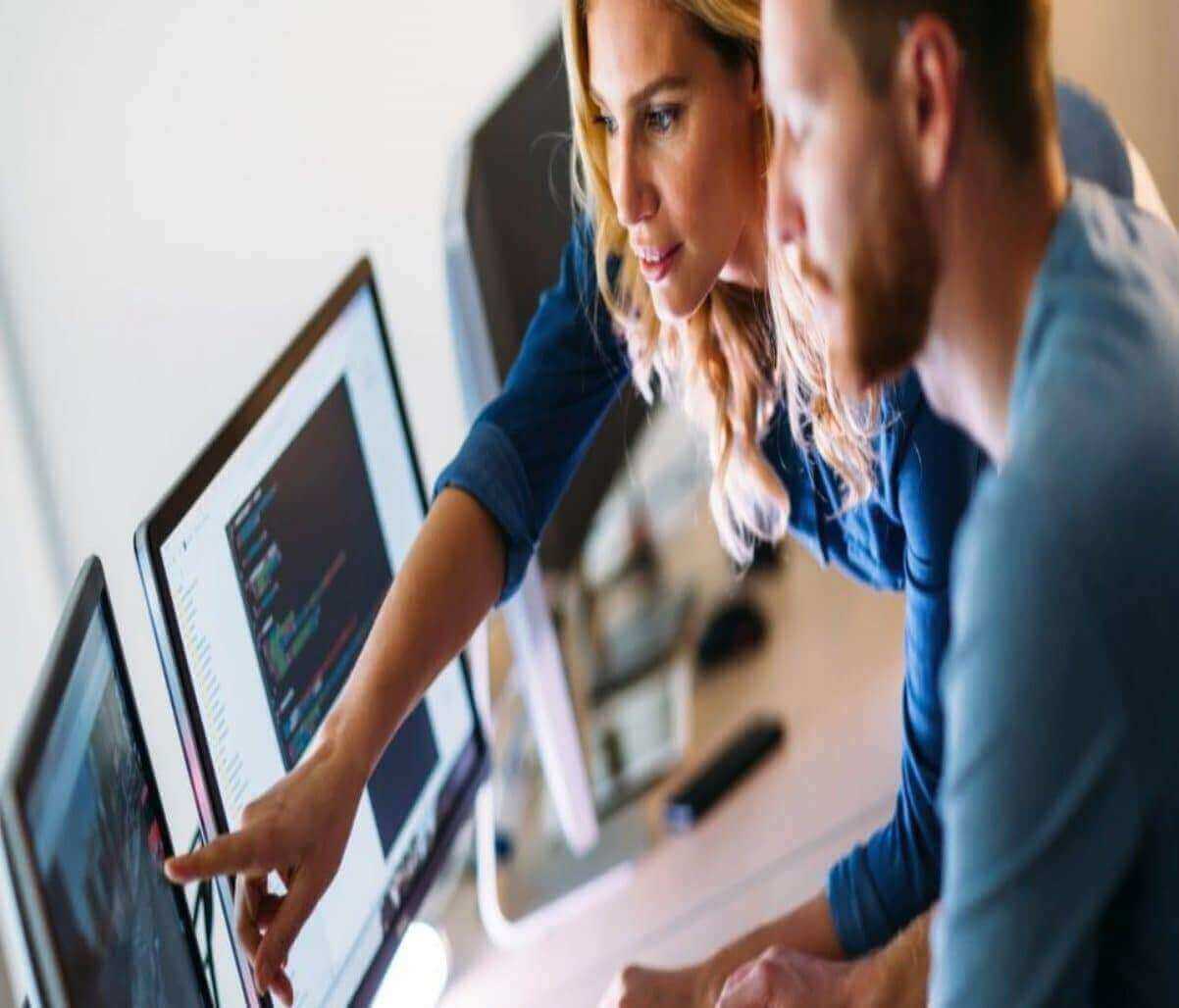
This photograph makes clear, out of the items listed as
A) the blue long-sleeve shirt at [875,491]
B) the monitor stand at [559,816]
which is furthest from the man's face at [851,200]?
the monitor stand at [559,816]

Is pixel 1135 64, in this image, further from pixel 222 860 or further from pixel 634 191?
pixel 222 860

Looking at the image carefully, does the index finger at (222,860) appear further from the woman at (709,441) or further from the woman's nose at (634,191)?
the woman's nose at (634,191)

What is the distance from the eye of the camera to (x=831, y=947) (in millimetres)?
1256

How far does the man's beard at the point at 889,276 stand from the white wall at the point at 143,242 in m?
1.13

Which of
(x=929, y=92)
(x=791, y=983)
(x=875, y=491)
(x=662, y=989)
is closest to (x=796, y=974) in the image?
(x=791, y=983)

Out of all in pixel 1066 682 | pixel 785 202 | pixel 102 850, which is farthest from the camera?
pixel 102 850

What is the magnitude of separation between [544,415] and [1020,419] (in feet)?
2.15

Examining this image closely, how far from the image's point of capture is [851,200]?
722mm

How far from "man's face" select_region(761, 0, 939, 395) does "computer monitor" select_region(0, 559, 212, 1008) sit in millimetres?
402

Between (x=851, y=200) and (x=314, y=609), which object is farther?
(x=314, y=609)

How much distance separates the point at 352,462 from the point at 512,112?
56cm

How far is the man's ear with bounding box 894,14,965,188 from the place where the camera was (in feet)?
2.33

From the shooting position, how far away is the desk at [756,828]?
1.50m

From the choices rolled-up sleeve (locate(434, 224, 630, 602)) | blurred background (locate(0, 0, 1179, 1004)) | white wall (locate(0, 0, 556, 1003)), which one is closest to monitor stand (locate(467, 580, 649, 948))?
blurred background (locate(0, 0, 1179, 1004))
